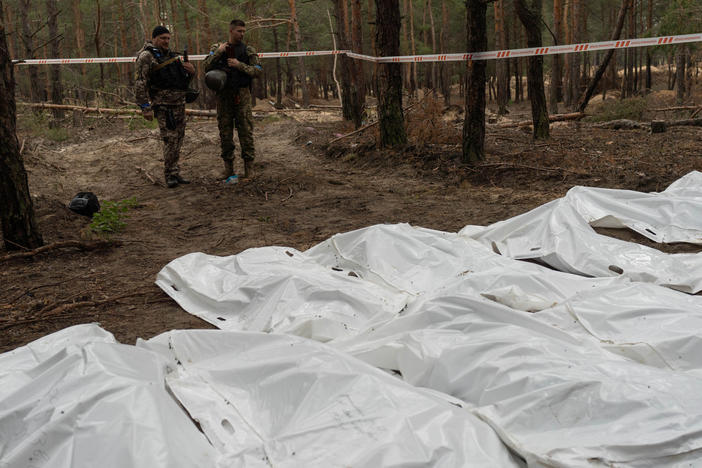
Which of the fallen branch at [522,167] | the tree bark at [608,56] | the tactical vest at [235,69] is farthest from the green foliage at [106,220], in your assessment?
the tree bark at [608,56]

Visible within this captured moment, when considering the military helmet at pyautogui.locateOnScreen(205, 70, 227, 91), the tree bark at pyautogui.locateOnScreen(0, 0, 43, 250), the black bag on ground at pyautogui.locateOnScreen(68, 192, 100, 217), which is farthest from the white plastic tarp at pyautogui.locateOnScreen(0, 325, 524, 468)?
the military helmet at pyautogui.locateOnScreen(205, 70, 227, 91)

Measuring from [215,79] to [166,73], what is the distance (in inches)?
25.8

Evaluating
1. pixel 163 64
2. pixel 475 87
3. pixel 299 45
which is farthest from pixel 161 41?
pixel 299 45

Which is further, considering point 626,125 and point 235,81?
point 626,125

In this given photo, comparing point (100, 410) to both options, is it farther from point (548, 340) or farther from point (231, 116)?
point (231, 116)

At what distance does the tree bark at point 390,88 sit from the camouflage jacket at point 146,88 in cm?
313

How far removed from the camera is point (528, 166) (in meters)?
6.52

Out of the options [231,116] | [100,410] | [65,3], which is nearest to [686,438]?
[100,410]

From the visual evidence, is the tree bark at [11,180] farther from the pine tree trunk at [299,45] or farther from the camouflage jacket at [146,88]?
the pine tree trunk at [299,45]

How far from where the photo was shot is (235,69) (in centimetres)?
651

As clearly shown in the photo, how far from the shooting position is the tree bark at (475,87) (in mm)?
6668

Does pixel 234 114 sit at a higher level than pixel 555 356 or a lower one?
higher

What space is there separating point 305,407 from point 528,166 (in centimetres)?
539

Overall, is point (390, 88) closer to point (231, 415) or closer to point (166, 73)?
point (166, 73)
